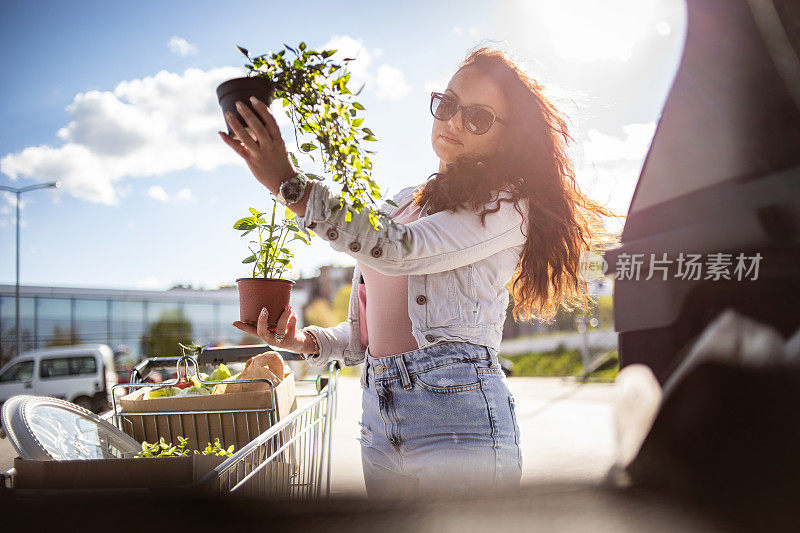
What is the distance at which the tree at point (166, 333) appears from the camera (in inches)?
1102

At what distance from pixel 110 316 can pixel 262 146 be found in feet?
97.4

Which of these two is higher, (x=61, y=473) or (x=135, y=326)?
(x=61, y=473)

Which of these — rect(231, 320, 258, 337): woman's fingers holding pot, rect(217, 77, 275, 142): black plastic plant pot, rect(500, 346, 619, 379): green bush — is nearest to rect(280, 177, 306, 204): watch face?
rect(217, 77, 275, 142): black plastic plant pot

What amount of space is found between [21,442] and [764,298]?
1.33 m

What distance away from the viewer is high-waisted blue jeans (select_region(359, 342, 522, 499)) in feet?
4.22

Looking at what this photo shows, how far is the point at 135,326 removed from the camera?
2848cm

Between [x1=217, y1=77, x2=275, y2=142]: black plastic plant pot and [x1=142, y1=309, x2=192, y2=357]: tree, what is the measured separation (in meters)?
28.5

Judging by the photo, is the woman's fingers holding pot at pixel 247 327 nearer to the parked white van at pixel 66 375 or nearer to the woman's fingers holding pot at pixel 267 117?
the woman's fingers holding pot at pixel 267 117

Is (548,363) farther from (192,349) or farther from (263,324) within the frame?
(263,324)

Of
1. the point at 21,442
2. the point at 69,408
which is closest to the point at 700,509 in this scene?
the point at 21,442

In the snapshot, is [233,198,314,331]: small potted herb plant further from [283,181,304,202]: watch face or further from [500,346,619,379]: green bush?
[500,346,619,379]: green bush

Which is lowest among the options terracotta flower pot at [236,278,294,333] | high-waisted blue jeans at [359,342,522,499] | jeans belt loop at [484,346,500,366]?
high-waisted blue jeans at [359,342,522,499]

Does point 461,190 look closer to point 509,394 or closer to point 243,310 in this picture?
point 509,394

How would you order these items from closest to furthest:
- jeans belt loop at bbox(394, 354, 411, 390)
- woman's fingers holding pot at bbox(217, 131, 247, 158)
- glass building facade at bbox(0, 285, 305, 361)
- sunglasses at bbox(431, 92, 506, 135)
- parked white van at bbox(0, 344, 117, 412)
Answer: woman's fingers holding pot at bbox(217, 131, 247, 158), jeans belt loop at bbox(394, 354, 411, 390), sunglasses at bbox(431, 92, 506, 135), parked white van at bbox(0, 344, 117, 412), glass building facade at bbox(0, 285, 305, 361)
